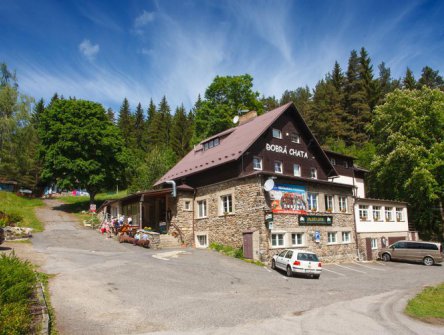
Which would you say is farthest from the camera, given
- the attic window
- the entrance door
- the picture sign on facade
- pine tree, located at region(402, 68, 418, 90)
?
pine tree, located at region(402, 68, 418, 90)

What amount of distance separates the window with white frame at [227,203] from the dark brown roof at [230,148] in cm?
250

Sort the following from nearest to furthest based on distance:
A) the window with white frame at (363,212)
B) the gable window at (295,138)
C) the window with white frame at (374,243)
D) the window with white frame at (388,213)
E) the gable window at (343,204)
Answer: the gable window at (343,204) → the gable window at (295,138) → the window with white frame at (363,212) → the window with white frame at (374,243) → the window with white frame at (388,213)

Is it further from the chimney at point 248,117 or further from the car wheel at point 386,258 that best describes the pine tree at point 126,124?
the car wheel at point 386,258

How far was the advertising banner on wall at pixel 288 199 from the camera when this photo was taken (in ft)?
84.4

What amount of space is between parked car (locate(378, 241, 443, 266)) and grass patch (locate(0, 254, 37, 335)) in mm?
28225

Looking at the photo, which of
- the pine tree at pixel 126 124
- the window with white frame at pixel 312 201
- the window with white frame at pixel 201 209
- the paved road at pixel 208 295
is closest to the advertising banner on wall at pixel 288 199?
the window with white frame at pixel 312 201

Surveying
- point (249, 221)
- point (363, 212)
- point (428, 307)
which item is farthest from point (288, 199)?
point (428, 307)

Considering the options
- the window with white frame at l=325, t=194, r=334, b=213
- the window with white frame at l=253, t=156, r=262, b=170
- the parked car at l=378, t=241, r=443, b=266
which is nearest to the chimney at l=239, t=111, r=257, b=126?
the window with white frame at l=253, t=156, r=262, b=170

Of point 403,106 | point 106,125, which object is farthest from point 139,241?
point 403,106

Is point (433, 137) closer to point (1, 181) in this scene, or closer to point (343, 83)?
point (343, 83)

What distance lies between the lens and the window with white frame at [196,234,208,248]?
2898 centimetres

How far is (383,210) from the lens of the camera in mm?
36031

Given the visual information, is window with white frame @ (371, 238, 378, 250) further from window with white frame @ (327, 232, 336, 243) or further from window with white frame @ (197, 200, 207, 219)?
window with white frame @ (197, 200, 207, 219)

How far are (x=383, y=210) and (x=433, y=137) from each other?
1192 cm
